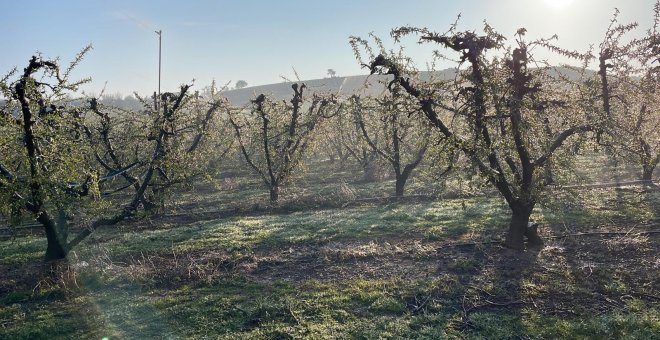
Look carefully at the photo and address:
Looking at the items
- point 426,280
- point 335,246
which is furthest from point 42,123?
point 426,280

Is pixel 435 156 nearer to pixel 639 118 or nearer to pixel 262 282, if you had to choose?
pixel 262 282

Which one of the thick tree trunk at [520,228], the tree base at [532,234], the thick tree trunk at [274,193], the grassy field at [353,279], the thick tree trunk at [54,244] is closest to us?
the grassy field at [353,279]

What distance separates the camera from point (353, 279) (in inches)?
348

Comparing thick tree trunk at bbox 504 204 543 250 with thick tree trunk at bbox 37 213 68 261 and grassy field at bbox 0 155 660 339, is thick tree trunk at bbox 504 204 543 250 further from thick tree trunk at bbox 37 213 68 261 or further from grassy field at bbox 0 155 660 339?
thick tree trunk at bbox 37 213 68 261

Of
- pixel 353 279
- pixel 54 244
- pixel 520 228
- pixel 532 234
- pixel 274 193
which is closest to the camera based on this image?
pixel 353 279

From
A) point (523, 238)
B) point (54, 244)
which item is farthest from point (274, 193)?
point (523, 238)

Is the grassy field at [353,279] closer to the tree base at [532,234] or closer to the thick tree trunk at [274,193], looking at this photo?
the tree base at [532,234]

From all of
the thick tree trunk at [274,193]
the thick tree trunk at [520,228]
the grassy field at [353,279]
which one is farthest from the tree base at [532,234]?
the thick tree trunk at [274,193]

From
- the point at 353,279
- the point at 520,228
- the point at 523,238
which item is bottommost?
the point at 353,279

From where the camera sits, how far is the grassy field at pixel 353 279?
22.8ft

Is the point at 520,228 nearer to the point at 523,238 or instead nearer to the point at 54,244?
the point at 523,238

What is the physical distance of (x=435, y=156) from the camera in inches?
396

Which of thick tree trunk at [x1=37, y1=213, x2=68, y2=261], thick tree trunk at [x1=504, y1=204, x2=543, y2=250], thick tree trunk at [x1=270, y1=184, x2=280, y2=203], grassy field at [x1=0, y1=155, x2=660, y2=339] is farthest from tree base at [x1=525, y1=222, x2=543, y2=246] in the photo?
thick tree trunk at [x1=270, y1=184, x2=280, y2=203]

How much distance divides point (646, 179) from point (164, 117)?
16.2m
